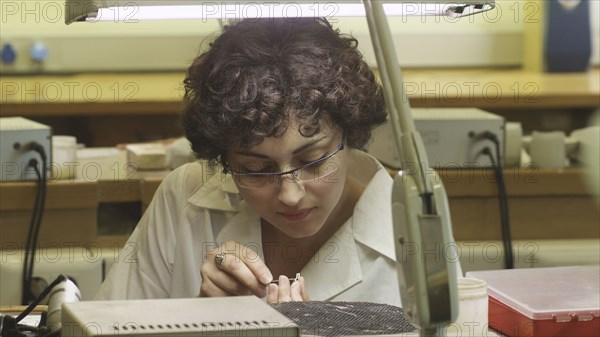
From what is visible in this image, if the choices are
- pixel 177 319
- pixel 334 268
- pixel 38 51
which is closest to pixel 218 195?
pixel 334 268

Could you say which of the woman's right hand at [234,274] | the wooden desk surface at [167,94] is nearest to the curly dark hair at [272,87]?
the woman's right hand at [234,274]

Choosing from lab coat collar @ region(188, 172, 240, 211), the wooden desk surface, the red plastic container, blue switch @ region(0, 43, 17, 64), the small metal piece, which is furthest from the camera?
blue switch @ region(0, 43, 17, 64)

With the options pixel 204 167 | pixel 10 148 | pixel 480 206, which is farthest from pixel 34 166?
pixel 480 206

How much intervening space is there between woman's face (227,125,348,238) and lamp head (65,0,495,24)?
1.06ft

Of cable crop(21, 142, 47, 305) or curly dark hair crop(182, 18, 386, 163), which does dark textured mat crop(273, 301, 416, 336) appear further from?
cable crop(21, 142, 47, 305)

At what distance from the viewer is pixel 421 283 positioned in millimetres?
903

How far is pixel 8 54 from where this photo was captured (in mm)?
4008

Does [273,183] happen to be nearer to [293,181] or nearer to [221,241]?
[293,181]

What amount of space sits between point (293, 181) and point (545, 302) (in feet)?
1.67

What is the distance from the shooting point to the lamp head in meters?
1.18

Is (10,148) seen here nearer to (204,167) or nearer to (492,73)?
(204,167)

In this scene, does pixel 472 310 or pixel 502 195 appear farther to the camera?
pixel 502 195

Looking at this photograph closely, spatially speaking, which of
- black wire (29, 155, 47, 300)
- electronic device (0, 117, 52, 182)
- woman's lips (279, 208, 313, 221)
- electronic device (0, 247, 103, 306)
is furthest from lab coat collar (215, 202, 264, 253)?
electronic device (0, 117, 52, 182)

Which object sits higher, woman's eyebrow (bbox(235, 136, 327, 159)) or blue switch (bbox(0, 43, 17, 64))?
woman's eyebrow (bbox(235, 136, 327, 159))
